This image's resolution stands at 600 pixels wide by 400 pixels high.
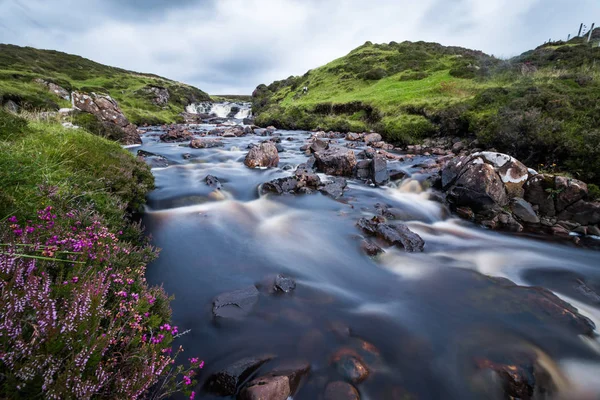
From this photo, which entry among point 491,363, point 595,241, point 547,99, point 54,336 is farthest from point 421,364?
point 547,99

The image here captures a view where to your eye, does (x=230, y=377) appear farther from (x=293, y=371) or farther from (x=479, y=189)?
(x=479, y=189)

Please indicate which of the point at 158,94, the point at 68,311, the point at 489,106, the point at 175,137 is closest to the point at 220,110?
the point at 158,94

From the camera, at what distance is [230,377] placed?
3.34 m

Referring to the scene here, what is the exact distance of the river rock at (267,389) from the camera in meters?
3.04

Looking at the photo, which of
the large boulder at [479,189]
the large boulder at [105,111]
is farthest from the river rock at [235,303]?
the large boulder at [105,111]

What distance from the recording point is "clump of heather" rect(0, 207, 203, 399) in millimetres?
1648

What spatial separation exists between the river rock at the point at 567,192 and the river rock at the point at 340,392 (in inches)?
362

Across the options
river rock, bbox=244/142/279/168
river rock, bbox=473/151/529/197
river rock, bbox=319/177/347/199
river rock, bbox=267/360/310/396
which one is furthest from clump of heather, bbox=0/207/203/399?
river rock, bbox=244/142/279/168

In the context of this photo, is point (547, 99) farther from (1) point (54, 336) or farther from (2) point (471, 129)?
(1) point (54, 336)

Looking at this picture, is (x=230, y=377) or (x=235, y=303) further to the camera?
(x=235, y=303)

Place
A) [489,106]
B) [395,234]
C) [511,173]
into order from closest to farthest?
[395,234] → [511,173] → [489,106]

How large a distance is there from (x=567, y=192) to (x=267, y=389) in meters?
10.2

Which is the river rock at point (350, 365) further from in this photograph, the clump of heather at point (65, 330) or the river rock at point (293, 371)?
the clump of heather at point (65, 330)

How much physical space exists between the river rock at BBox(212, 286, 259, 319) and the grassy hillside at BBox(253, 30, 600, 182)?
11.4 meters
